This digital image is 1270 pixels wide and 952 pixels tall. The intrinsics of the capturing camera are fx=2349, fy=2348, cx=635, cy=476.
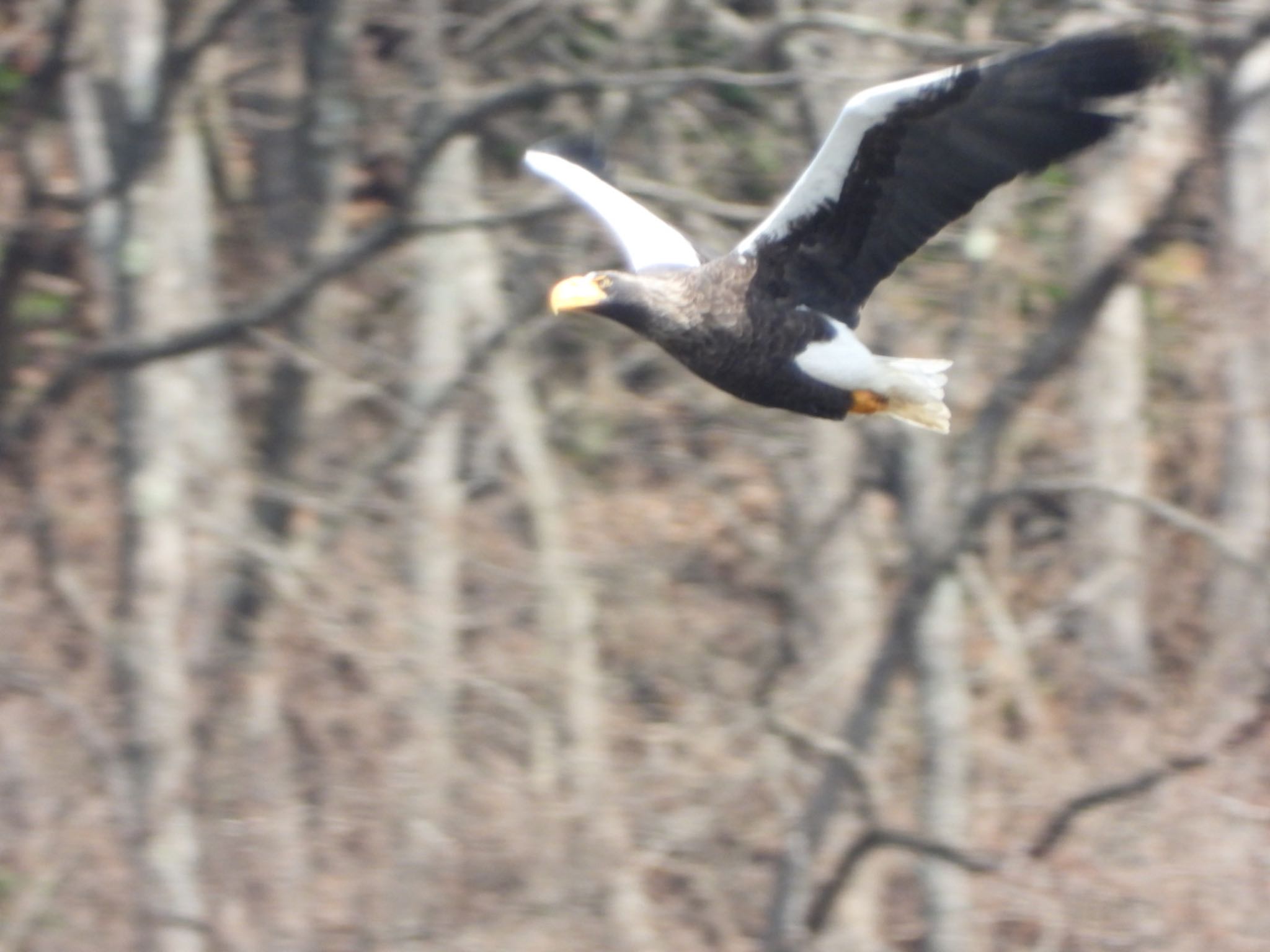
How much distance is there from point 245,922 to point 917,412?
4.16 metres

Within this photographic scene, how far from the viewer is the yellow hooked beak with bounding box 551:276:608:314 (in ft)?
19.4

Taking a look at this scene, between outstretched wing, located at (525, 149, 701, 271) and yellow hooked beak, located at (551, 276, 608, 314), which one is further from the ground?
outstretched wing, located at (525, 149, 701, 271)

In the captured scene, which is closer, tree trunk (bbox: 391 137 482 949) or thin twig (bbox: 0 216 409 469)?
thin twig (bbox: 0 216 409 469)

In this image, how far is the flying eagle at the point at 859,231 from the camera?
5.50 metres

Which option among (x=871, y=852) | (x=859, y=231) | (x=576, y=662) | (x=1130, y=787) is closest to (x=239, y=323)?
(x=576, y=662)

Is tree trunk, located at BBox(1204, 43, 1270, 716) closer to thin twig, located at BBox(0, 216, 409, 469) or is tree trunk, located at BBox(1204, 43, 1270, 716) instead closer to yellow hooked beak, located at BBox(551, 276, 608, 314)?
yellow hooked beak, located at BBox(551, 276, 608, 314)

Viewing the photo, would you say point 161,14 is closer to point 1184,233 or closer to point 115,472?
point 115,472

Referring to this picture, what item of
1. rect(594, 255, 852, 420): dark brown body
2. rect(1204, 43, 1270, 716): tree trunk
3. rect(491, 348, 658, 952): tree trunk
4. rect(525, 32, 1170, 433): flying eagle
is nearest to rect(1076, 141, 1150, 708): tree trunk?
rect(1204, 43, 1270, 716): tree trunk

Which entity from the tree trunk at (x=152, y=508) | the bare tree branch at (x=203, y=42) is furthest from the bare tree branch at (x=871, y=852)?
the bare tree branch at (x=203, y=42)

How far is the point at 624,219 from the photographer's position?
666 cm

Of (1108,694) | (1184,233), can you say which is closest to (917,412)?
(1184,233)

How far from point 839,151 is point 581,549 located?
4.33 m

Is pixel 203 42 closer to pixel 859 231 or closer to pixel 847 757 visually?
pixel 847 757

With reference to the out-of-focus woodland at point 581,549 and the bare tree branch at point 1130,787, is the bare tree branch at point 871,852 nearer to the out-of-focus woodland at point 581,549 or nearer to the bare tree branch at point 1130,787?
the out-of-focus woodland at point 581,549
